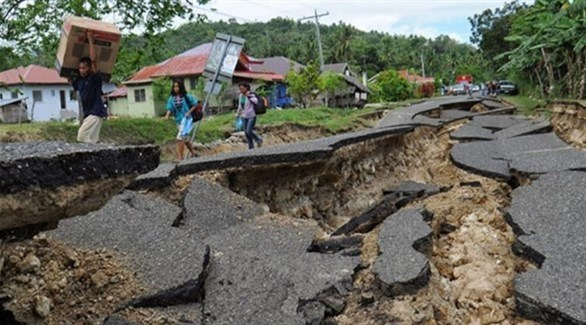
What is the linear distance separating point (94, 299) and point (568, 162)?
6.53m

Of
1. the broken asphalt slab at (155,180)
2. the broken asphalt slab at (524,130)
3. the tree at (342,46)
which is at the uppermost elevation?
the tree at (342,46)

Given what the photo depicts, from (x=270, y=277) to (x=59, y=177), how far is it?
1933 mm

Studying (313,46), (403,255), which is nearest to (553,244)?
(403,255)

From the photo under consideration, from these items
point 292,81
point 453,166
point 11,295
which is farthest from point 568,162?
point 292,81

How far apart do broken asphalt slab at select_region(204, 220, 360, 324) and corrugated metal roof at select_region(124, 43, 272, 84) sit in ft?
95.8

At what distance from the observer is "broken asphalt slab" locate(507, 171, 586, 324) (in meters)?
3.42

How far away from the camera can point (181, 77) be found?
3400cm

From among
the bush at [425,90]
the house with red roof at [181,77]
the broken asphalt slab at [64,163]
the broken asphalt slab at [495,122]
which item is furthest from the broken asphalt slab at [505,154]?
the bush at [425,90]

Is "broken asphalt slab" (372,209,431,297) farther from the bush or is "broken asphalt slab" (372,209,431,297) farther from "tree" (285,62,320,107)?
the bush

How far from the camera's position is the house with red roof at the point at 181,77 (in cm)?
3406

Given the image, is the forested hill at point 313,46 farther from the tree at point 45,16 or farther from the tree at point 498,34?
the tree at point 45,16

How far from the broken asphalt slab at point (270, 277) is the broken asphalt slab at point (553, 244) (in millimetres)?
1265

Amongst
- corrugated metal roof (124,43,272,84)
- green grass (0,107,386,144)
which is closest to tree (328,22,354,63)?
corrugated metal roof (124,43,272,84)

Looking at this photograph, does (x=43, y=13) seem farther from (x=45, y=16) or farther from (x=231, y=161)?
(x=231, y=161)
